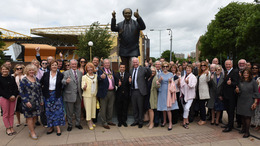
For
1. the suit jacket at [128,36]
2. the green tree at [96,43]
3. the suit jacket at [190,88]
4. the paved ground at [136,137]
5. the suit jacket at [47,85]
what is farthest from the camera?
the green tree at [96,43]

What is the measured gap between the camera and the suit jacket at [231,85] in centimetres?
459

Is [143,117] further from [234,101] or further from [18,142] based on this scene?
[18,142]

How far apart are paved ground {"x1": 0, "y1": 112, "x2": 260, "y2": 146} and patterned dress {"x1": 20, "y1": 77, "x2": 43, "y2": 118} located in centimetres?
75

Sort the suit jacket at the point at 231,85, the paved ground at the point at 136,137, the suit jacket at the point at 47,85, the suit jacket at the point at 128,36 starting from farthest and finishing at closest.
Answer: 1. the suit jacket at the point at 128,36
2. the suit jacket at the point at 231,85
3. the suit jacket at the point at 47,85
4. the paved ground at the point at 136,137

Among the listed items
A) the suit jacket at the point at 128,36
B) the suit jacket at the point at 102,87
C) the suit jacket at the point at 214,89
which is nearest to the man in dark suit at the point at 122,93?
the suit jacket at the point at 102,87

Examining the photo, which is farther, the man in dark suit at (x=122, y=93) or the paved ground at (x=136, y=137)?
the man in dark suit at (x=122, y=93)

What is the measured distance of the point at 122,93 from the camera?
501 centimetres

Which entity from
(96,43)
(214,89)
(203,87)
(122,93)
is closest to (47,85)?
(122,93)

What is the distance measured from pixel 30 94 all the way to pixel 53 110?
2.32 feet

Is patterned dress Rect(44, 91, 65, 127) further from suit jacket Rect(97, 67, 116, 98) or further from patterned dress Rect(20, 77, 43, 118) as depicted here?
suit jacket Rect(97, 67, 116, 98)

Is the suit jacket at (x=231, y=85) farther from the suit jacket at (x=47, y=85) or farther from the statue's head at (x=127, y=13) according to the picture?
the suit jacket at (x=47, y=85)

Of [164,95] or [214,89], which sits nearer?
[164,95]

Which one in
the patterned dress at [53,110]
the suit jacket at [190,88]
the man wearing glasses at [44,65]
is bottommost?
the patterned dress at [53,110]

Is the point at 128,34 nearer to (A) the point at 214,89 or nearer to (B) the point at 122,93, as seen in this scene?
(B) the point at 122,93
